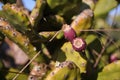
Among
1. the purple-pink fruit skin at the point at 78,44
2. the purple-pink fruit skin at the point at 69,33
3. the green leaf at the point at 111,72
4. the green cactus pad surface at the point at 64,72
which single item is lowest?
the green cactus pad surface at the point at 64,72

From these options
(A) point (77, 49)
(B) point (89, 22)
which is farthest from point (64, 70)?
(B) point (89, 22)

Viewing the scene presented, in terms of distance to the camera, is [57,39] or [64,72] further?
[57,39]

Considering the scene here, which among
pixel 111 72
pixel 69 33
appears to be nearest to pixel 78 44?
pixel 69 33

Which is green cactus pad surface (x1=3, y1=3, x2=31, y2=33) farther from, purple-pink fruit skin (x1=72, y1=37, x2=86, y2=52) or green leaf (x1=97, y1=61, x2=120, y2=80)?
green leaf (x1=97, y1=61, x2=120, y2=80)

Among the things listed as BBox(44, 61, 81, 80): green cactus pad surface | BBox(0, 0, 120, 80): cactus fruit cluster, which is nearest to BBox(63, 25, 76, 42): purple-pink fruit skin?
BBox(0, 0, 120, 80): cactus fruit cluster

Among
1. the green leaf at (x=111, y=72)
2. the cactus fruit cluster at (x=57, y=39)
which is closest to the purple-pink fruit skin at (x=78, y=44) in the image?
the cactus fruit cluster at (x=57, y=39)

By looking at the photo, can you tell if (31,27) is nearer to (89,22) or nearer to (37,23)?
(37,23)

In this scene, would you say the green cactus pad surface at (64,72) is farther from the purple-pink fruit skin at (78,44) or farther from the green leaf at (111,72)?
the green leaf at (111,72)

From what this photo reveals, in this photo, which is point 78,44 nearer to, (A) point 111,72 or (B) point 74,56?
(B) point 74,56
